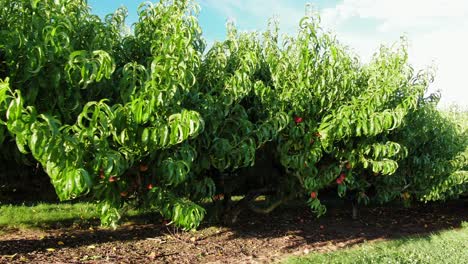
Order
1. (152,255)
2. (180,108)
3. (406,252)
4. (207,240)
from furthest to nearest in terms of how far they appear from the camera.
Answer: (207,240), (406,252), (152,255), (180,108)

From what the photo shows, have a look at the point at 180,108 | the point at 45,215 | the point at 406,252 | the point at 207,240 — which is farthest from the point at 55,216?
the point at 406,252

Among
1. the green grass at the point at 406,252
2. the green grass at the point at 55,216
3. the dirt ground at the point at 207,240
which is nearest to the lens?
the dirt ground at the point at 207,240

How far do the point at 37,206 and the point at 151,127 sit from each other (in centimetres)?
638

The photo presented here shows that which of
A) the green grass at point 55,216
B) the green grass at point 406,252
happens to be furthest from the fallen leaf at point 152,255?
the green grass at point 406,252

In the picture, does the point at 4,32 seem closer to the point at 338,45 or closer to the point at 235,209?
the point at 338,45

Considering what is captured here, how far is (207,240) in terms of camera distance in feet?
19.4

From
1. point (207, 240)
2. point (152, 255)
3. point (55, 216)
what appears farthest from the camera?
point (55, 216)

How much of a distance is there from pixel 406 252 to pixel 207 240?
9.24 feet

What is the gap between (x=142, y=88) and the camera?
10.2ft

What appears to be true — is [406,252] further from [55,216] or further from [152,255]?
[55,216]

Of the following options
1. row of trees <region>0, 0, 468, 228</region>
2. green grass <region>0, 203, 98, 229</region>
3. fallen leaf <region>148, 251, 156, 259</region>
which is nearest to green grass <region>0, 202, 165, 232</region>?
green grass <region>0, 203, 98, 229</region>

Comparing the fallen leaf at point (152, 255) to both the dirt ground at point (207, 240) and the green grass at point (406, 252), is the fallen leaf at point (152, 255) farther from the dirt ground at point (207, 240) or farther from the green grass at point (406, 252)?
the green grass at point (406, 252)

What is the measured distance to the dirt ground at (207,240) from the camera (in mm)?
5000

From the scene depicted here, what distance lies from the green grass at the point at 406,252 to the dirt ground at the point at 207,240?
33 cm
